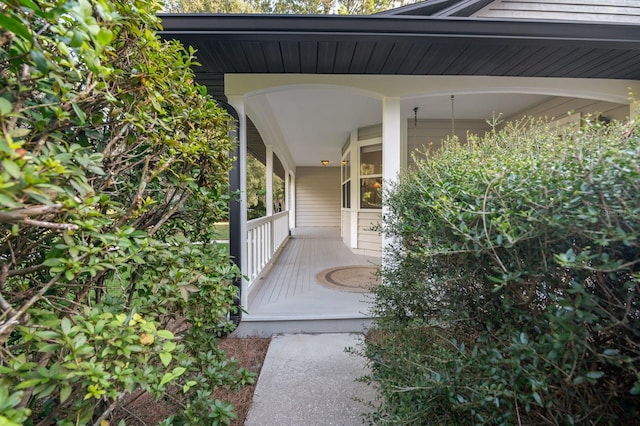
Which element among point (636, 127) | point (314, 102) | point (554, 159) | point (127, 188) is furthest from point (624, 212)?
point (314, 102)

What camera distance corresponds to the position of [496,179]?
1.18 meters

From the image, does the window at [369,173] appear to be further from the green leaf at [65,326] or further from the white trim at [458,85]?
the green leaf at [65,326]

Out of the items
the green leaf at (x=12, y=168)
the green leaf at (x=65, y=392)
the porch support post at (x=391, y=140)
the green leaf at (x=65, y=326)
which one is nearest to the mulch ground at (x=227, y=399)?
the green leaf at (x=65, y=392)

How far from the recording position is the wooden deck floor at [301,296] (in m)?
3.24

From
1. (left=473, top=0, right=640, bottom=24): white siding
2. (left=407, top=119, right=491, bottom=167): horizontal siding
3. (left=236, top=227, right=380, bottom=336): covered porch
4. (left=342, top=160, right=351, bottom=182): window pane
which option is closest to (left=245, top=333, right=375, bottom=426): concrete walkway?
(left=236, top=227, right=380, bottom=336): covered porch

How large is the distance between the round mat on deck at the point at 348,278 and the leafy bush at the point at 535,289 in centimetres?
257

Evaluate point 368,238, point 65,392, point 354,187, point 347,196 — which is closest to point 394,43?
point 65,392

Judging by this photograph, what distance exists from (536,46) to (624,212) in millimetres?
2699

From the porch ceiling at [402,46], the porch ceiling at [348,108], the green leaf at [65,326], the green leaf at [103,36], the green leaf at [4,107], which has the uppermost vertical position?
the porch ceiling at [348,108]

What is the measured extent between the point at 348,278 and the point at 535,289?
12.0 ft

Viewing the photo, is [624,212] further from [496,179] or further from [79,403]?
[79,403]

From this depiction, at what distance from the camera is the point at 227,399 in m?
2.07

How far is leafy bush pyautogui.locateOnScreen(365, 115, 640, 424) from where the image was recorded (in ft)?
3.07

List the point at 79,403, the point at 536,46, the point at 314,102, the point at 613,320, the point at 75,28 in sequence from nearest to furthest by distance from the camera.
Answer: the point at 75,28 < the point at 613,320 < the point at 79,403 < the point at 536,46 < the point at 314,102
